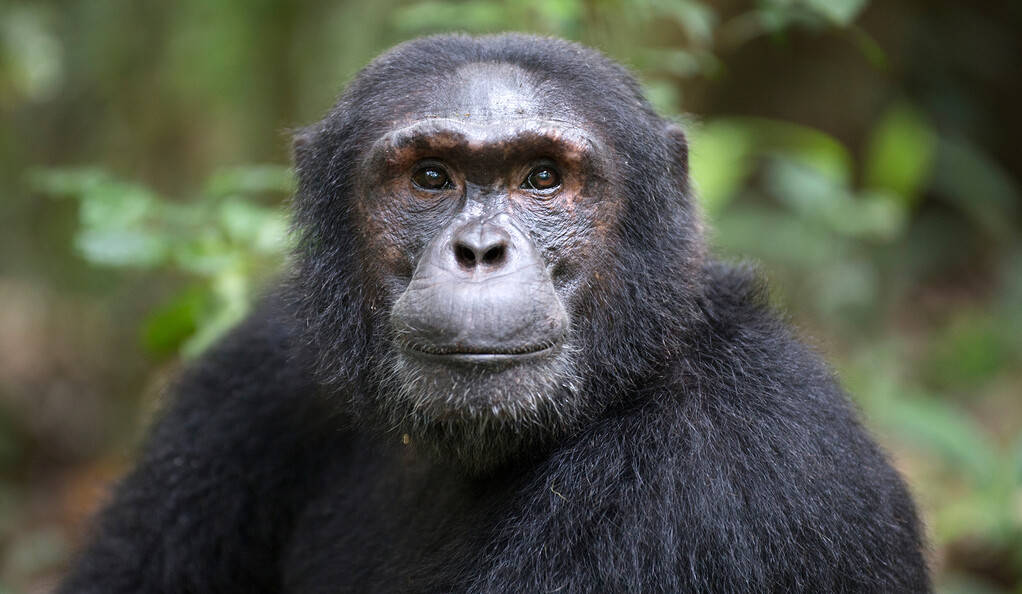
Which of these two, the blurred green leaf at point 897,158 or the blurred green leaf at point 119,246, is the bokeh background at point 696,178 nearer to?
the blurred green leaf at point 897,158

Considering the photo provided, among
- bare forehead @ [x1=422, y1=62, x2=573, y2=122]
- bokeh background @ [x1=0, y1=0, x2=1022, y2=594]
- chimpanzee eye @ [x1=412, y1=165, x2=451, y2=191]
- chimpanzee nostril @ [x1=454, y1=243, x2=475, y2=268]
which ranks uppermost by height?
bare forehead @ [x1=422, y1=62, x2=573, y2=122]

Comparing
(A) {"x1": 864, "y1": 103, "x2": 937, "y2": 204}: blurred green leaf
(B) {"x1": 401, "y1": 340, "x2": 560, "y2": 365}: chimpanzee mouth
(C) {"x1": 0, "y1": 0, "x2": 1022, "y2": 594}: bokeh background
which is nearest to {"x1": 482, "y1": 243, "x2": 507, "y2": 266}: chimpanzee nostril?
(B) {"x1": 401, "y1": 340, "x2": 560, "y2": 365}: chimpanzee mouth

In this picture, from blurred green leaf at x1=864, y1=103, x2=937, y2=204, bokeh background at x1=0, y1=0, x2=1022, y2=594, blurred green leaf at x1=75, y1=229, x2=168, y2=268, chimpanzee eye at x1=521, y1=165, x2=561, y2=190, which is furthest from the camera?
blurred green leaf at x1=864, y1=103, x2=937, y2=204

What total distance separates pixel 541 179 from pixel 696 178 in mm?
3354

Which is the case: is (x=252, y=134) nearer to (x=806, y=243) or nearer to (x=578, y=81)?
(x=806, y=243)

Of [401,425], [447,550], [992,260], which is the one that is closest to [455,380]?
[401,425]

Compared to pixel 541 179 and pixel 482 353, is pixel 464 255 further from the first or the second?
pixel 541 179

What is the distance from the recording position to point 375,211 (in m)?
4.16

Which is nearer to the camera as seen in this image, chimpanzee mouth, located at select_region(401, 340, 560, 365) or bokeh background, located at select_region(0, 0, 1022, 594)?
chimpanzee mouth, located at select_region(401, 340, 560, 365)

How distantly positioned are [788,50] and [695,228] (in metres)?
7.94

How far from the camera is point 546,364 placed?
383 cm

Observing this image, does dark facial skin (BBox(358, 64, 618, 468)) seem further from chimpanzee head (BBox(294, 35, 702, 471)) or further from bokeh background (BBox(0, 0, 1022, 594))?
bokeh background (BBox(0, 0, 1022, 594))

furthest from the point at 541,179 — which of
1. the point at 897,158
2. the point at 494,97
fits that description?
the point at 897,158

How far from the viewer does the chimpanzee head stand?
12.3ft
